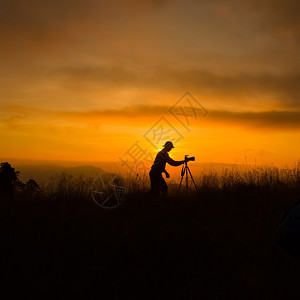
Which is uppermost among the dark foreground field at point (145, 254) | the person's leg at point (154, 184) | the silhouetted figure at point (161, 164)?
the silhouetted figure at point (161, 164)

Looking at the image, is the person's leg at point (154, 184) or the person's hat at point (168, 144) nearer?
the person's leg at point (154, 184)

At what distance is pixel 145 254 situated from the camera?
16.2 feet

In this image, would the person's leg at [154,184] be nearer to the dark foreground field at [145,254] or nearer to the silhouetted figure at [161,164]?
the silhouetted figure at [161,164]

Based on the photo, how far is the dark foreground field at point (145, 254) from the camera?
4.18 metres

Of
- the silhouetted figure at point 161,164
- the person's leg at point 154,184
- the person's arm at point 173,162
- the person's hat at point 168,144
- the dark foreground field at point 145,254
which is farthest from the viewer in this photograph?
the person's hat at point 168,144

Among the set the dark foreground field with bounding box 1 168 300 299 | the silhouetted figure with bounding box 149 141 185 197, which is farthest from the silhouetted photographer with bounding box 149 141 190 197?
the dark foreground field with bounding box 1 168 300 299

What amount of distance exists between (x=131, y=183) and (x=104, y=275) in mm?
6211

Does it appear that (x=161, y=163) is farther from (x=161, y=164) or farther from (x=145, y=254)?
(x=145, y=254)

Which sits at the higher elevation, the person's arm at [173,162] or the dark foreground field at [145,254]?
the person's arm at [173,162]

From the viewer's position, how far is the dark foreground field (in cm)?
418

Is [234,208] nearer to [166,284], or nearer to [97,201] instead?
[97,201]

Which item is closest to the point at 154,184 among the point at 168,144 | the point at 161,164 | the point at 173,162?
the point at 161,164

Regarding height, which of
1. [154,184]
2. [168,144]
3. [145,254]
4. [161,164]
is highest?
[168,144]

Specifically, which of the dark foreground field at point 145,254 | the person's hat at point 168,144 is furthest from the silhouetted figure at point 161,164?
the dark foreground field at point 145,254
